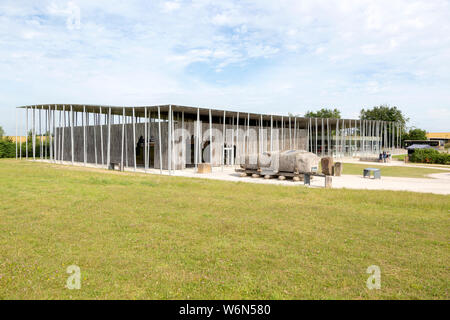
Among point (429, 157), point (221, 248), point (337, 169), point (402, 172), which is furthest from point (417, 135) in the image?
point (221, 248)

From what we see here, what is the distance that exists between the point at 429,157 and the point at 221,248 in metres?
36.5

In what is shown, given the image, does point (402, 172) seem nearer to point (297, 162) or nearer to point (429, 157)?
point (297, 162)

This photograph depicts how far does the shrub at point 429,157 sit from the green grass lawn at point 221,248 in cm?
2818

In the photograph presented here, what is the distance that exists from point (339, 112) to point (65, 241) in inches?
3398

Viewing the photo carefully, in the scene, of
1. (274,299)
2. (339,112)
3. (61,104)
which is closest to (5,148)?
(61,104)

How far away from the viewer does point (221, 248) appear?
5699 millimetres

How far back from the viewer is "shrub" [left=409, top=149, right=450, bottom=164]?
1305 inches

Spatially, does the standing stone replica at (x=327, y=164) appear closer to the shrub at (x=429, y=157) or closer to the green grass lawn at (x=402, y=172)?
the green grass lawn at (x=402, y=172)

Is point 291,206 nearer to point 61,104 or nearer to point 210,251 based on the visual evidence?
point 210,251

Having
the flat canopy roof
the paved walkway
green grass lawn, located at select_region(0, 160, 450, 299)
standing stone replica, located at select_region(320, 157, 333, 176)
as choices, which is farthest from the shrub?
green grass lawn, located at select_region(0, 160, 450, 299)

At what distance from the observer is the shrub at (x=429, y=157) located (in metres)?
33.2

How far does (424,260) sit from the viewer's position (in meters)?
5.20

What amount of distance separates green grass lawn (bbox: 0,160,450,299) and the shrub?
28.2 meters

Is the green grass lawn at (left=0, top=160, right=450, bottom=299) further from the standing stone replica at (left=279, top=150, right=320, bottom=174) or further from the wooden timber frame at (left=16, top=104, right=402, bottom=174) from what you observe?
the wooden timber frame at (left=16, top=104, right=402, bottom=174)
